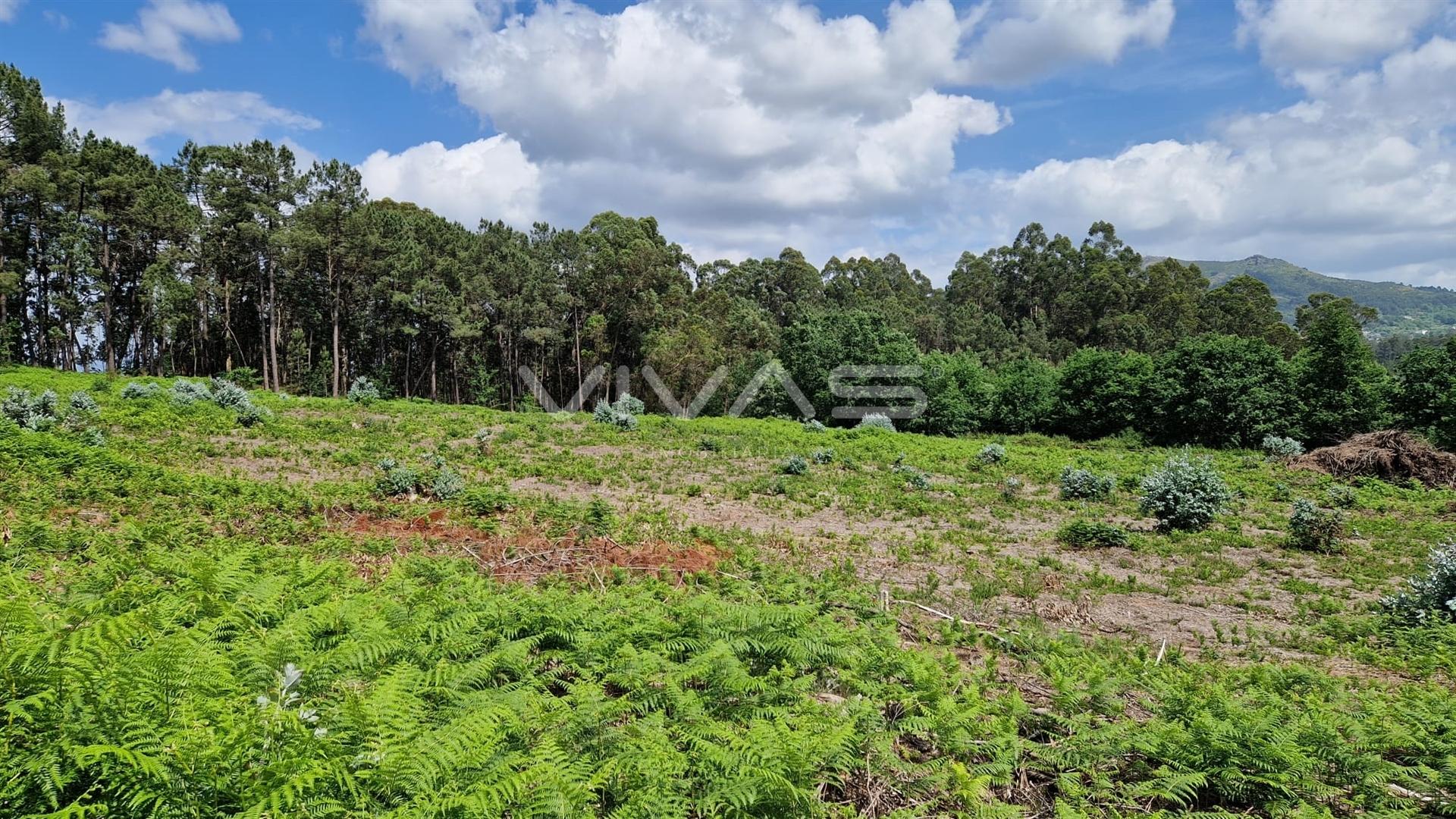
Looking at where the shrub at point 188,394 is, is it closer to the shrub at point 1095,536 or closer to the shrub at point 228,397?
the shrub at point 228,397

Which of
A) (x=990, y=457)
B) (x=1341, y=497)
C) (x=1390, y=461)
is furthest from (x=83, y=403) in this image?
(x=1390, y=461)

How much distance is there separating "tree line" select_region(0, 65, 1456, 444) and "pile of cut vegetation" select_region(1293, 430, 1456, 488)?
675 centimetres

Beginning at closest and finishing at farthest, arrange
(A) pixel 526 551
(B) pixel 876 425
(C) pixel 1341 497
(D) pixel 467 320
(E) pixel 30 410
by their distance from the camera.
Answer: (A) pixel 526 551 → (E) pixel 30 410 → (C) pixel 1341 497 → (B) pixel 876 425 → (D) pixel 467 320

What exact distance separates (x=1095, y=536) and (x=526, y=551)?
941 cm

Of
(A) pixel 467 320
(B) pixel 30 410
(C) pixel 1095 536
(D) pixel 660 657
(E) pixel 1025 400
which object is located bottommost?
(C) pixel 1095 536

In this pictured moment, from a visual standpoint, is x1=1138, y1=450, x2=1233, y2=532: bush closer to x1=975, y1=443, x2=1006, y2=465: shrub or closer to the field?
the field

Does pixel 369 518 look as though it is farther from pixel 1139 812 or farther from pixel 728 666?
pixel 1139 812

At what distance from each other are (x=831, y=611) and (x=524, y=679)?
3749 millimetres

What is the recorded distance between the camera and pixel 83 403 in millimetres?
15203

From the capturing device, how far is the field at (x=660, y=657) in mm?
2961

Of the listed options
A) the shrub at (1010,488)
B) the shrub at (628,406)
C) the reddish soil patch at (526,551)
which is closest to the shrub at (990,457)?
the shrub at (1010,488)

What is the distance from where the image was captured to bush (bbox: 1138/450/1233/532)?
12914 millimetres

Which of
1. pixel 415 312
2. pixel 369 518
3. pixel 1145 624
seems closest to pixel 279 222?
pixel 415 312

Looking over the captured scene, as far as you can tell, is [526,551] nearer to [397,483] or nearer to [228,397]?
[397,483]
